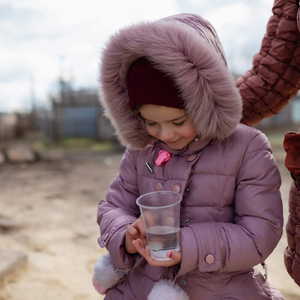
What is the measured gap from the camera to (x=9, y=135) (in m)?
18.9

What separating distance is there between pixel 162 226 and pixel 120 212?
41cm

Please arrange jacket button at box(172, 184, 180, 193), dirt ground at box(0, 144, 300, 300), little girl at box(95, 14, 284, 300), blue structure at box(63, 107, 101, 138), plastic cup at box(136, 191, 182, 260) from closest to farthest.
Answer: plastic cup at box(136, 191, 182, 260) < little girl at box(95, 14, 284, 300) < jacket button at box(172, 184, 180, 193) < dirt ground at box(0, 144, 300, 300) < blue structure at box(63, 107, 101, 138)

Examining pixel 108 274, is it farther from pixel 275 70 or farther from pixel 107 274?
pixel 275 70

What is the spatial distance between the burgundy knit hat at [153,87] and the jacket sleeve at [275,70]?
22.4 inches

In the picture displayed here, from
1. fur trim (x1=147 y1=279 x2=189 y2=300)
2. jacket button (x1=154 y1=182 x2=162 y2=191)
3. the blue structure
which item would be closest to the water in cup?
fur trim (x1=147 y1=279 x2=189 y2=300)

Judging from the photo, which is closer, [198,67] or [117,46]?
[198,67]

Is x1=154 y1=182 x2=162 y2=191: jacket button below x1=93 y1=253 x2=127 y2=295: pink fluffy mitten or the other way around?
the other way around

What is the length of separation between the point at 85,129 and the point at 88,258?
42.4 ft

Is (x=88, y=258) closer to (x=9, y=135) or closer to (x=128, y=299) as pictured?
(x=128, y=299)

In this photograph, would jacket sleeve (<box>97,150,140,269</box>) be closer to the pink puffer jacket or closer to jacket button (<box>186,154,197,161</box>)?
jacket button (<box>186,154,197,161</box>)

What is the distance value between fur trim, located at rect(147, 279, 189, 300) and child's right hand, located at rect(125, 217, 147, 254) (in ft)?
0.57

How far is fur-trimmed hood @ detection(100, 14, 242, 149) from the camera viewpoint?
50.5 inches

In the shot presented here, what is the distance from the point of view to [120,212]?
1.54 metres

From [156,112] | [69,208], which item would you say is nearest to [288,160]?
[156,112]
